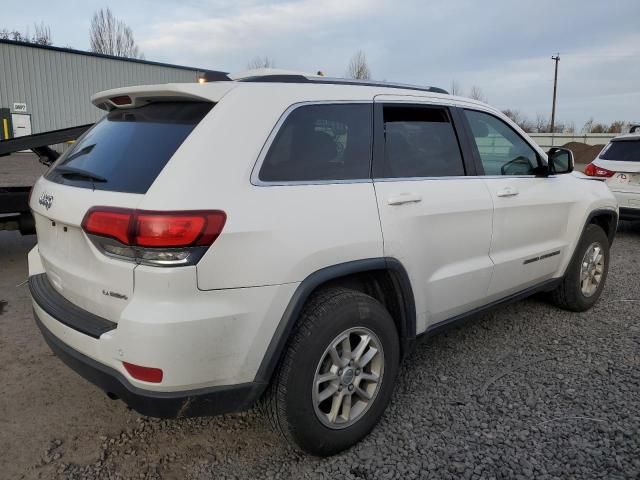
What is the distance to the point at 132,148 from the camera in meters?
2.38

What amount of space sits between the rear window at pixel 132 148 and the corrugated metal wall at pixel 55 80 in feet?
73.3

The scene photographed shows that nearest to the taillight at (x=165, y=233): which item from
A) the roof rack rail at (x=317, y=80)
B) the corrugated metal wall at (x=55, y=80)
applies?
the roof rack rail at (x=317, y=80)

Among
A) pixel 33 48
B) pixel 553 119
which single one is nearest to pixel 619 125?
pixel 553 119

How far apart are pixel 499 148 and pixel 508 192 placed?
0.41 meters

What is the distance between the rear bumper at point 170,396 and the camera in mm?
2070

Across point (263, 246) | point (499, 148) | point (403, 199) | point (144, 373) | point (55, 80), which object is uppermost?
point (55, 80)

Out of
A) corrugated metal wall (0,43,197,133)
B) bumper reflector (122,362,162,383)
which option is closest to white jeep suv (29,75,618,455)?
bumper reflector (122,362,162,383)

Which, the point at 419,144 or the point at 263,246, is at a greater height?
the point at 419,144

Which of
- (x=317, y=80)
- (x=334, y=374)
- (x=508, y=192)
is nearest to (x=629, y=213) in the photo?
(x=508, y=192)

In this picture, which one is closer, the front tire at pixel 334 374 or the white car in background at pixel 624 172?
the front tire at pixel 334 374

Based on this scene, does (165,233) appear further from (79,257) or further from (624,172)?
(624,172)

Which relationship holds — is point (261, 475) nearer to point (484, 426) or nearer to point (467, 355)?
point (484, 426)

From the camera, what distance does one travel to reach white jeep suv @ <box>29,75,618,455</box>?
203cm

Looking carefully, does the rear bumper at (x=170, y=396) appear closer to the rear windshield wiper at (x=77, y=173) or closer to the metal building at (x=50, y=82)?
the rear windshield wiper at (x=77, y=173)
